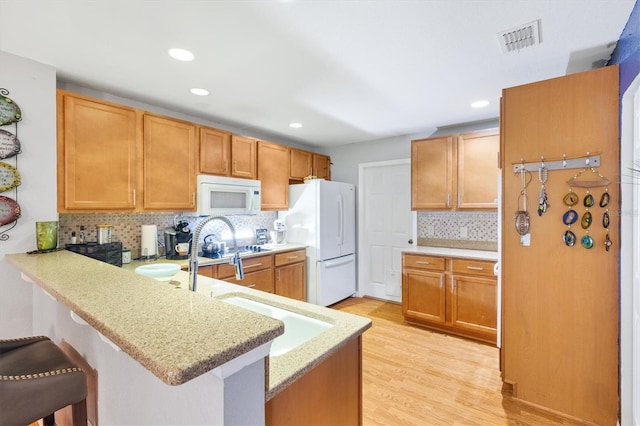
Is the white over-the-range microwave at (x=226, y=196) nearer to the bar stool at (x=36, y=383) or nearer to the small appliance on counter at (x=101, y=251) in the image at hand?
the small appliance on counter at (x=101, y=251)

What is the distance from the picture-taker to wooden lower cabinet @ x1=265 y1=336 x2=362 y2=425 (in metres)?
0.89

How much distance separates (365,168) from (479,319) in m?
2.48

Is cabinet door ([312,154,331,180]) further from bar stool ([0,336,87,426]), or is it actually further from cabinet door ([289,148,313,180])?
bar stool ([0,336,87,426])

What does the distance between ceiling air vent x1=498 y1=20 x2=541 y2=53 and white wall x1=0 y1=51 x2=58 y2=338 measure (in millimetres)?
2972

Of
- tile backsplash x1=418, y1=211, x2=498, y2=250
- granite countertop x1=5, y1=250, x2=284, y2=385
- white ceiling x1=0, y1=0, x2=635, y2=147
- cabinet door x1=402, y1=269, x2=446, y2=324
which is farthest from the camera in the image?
tile backsplash x1=418, y1=211, x2=498, y2=250

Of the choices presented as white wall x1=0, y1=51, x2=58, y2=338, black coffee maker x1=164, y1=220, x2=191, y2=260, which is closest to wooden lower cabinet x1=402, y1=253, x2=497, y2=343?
black coffee maker x1=164, y1=220, x2=191, y2=260

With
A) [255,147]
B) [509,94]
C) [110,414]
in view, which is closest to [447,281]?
[509,94]

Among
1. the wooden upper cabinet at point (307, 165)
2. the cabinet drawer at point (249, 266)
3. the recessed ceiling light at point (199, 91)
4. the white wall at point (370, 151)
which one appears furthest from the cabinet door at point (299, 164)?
the recessed ceiling light at point (199, 91)

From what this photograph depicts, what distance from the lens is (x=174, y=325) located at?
0.67m

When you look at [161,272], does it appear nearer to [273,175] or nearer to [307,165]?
[273,175]

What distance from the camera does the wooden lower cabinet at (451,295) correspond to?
2.90 metres

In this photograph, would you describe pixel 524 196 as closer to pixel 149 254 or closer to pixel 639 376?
pixel 639 376

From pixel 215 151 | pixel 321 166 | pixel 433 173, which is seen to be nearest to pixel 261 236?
pixel 215 151

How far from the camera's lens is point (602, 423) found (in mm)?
1748
